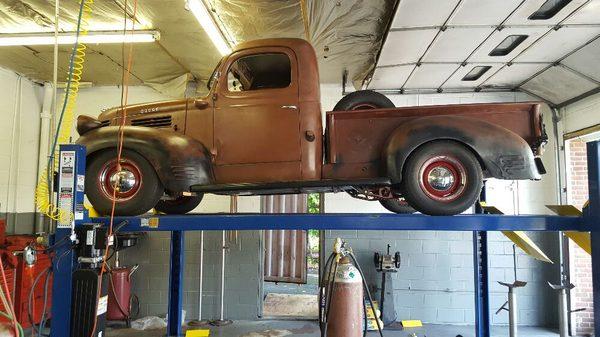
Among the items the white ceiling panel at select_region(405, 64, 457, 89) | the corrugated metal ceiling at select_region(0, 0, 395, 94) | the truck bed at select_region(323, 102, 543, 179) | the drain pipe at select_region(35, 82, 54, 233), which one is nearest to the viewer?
the truck bed at select_region(323, 102, 543, 179)

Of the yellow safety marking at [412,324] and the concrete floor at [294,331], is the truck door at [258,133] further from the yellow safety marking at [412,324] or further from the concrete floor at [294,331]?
the yellow safety marking at [412,324]

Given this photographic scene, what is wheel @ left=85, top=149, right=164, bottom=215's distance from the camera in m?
2.93

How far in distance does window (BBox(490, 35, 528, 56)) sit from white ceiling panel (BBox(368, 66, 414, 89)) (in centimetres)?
115

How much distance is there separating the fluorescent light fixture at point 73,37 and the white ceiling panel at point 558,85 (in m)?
5.67

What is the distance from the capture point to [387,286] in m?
5.96

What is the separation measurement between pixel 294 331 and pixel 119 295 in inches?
106

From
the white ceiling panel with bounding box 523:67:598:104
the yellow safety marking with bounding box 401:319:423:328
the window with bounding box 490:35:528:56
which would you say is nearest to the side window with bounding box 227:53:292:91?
the window with bounding box 490:35:528:56

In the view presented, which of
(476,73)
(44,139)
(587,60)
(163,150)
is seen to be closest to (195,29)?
(163,150)

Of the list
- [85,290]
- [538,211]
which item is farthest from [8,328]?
[538,211]

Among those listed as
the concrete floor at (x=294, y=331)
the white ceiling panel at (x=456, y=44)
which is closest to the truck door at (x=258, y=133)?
the white ceiling panel at (x=456, y=44)

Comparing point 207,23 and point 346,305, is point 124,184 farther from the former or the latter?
point 207,23

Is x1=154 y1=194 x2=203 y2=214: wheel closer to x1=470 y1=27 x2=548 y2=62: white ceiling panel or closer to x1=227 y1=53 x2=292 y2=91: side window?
x1=227 y1=53 x2=292 y2=91: side window

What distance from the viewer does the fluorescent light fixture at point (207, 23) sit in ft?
13.1

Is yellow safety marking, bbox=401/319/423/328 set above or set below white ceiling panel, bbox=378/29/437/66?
below
